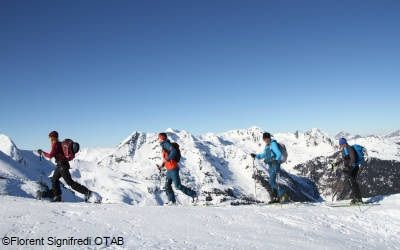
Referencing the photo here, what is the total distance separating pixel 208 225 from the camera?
13367 millimetres

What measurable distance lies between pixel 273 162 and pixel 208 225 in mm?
6736

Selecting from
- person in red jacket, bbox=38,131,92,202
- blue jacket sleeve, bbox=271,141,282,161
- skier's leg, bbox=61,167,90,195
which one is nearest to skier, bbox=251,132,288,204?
blue jacket sleeve, bbox=271,141,282,161

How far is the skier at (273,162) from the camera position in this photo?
18.9 meters

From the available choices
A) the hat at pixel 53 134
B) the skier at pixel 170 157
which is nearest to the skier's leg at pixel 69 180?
the hat at pixel 53 134

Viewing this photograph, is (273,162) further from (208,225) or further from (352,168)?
(208,225)

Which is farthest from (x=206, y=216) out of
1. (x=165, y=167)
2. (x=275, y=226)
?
(x=165, y=167)

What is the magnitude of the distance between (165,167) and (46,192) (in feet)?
18.4

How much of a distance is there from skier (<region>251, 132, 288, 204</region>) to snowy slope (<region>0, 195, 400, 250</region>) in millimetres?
1567

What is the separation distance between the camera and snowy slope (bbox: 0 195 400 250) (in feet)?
37.3

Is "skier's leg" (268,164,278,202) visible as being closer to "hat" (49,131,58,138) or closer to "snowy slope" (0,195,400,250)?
"snowy slope" (0,195,400,250)

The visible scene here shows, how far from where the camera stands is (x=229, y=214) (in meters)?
15.2

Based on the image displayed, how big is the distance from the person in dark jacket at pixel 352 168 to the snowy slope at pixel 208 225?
236 cm

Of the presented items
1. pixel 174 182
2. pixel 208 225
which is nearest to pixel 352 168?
pixel 174 182

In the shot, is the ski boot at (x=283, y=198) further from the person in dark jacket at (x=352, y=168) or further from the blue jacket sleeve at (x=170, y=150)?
the blue jacket sleeve at (x=170, y=150)
